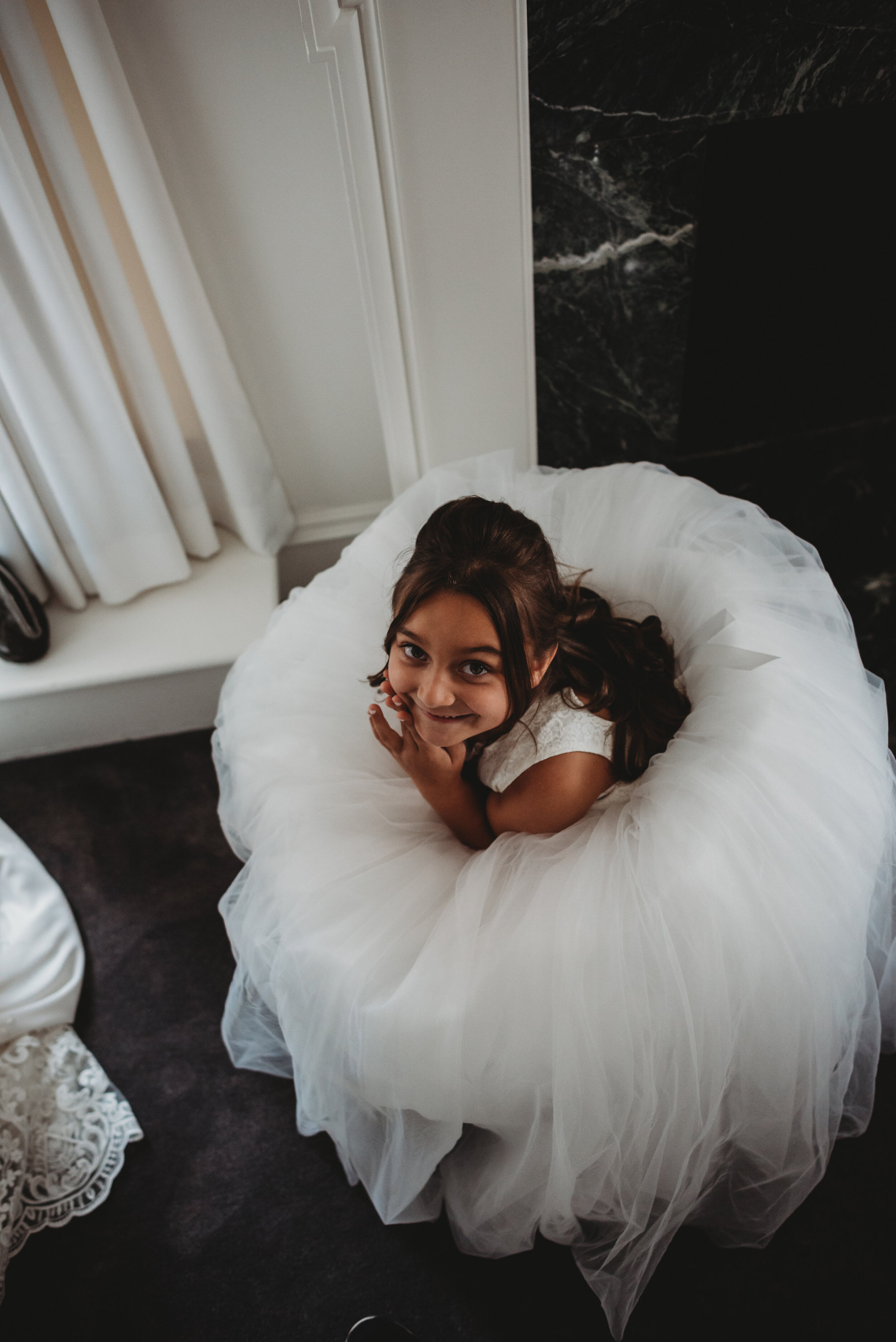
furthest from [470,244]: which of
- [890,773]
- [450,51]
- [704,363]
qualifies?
[890,773]

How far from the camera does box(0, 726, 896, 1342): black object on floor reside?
97 cm

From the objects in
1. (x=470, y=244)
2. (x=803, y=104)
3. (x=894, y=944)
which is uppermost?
(x=803, y=104)

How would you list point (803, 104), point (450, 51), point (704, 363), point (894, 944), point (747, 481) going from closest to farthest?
point (894, 944)
point (450, 51)
point (803, 104)
point (704, 363)
point (747, 481)

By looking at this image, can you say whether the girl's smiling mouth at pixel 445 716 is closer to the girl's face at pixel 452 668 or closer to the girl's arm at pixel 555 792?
the girl's face at pixel 452 668

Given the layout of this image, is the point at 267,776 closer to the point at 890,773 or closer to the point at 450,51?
the point at 890,773

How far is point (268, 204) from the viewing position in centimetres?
138

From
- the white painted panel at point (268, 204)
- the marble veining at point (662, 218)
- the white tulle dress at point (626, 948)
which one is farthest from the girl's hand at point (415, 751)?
the white painted panel at point (268, 204)

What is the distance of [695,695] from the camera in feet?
3.25

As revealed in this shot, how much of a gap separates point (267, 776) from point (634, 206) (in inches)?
42.9

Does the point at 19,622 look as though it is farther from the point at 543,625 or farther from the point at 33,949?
the point at 543,625

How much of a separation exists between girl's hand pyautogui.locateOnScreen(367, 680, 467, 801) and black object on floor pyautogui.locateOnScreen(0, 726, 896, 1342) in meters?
0.61

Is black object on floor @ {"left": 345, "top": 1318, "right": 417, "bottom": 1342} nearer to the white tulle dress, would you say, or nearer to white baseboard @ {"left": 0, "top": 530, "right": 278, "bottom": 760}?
the white tulle dress

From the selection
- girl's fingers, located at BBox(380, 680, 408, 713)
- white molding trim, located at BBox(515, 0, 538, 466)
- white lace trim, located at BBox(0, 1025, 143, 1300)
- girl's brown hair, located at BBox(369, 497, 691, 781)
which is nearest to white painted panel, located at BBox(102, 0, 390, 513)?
white molding trim, located at BBox(515, 0, 538, 466)

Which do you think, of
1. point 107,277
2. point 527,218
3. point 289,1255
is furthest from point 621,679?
point 107,277
